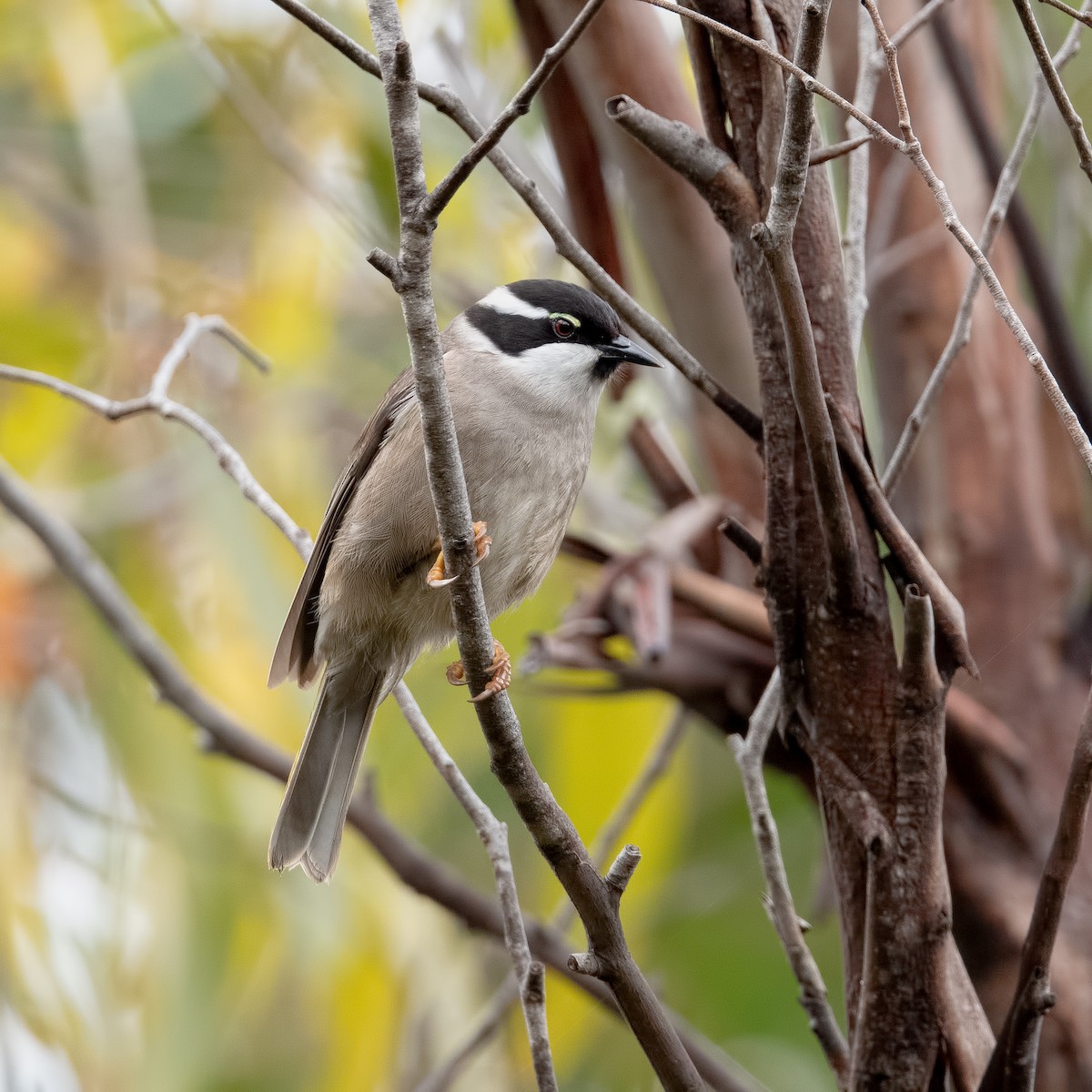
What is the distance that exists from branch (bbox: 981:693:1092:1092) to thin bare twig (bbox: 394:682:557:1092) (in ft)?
1.68

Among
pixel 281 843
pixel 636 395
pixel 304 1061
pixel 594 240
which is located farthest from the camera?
pixel 304 1061

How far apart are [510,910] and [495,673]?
0.36 m

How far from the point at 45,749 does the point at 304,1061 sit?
1.21 meters

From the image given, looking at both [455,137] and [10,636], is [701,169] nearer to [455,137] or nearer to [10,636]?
[455,137]

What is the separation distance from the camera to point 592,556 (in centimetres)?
295

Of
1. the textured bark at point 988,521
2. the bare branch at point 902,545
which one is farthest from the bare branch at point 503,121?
the textured bark at point 988,521

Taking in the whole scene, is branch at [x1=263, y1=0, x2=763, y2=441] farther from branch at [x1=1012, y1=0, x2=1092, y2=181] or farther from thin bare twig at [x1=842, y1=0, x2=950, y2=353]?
branch at [x1=1012, y1=0, x2=1092, y2=181]

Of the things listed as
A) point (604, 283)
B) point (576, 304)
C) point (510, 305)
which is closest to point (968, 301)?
point (604, 283)

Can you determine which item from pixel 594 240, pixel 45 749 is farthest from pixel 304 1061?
pixel 594 240

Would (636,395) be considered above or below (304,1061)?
above

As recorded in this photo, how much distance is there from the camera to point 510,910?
184 cm

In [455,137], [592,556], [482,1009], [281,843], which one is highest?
[455,137]

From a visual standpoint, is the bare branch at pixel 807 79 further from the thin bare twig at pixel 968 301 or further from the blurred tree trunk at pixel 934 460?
the thin bare twig at pixel 968 301

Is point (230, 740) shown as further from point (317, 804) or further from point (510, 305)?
point (510, 305)
